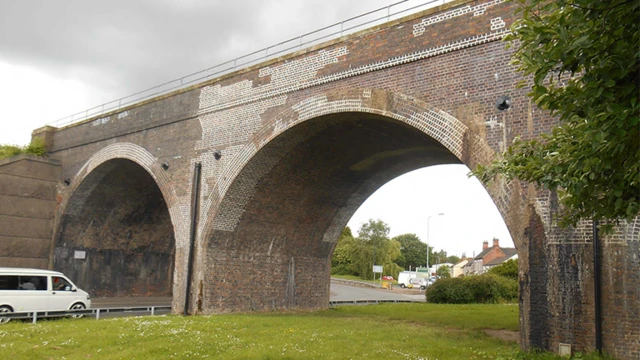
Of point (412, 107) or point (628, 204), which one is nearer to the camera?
point (628, 204)

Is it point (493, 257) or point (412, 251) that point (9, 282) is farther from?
point (412, 251)

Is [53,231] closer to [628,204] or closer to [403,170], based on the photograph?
[403,170]

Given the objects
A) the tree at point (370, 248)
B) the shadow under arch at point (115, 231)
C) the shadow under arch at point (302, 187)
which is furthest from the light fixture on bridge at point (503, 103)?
the tree at point (370, 248)

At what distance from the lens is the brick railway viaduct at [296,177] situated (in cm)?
930

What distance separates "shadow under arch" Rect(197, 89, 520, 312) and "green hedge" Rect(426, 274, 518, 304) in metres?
6.65

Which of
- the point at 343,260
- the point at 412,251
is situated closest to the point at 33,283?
the point at 343,260

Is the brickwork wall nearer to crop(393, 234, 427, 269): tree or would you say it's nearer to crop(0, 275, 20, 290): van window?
crop(0, 275, 20, 290): van window

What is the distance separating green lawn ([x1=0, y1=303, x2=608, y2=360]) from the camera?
948cm

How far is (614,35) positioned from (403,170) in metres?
13.6

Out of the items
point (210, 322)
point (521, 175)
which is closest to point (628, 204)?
point (521, 175)

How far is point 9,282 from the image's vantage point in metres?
14.0

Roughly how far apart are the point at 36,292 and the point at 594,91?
47.2 ft

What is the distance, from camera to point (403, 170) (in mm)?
17781

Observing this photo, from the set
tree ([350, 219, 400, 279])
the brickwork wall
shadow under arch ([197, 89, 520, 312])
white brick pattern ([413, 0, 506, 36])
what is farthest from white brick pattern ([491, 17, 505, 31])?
tree ([350, 219, 400, 279])
